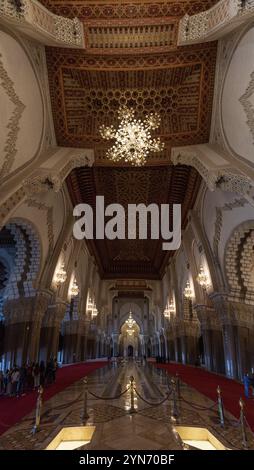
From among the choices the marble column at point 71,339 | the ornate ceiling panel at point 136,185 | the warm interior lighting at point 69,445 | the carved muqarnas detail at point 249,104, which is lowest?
the warm interior lighting at point 69,445

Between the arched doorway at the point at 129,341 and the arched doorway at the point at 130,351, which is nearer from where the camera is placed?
the arched doorway at the point at 129,341

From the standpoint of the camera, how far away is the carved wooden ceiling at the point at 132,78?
5.48 meters

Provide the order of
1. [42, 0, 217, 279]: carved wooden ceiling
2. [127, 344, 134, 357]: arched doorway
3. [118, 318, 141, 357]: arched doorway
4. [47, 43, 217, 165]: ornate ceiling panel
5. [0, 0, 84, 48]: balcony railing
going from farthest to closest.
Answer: [127, 344, 134, 357]: arched doorway < [118, 318, 141, 357]: arched doorway < [47, 43, 217, 165]: ornate ceiling panel < [42, 0, 217, 279]: carved wooden ceiling < [0, 0, 84, 48]: balcony railing

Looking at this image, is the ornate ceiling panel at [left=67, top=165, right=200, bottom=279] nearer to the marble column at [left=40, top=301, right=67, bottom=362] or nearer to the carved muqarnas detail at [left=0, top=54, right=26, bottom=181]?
the carved muqarnas detail at [left=0, top=54, right=26, bottom=181]

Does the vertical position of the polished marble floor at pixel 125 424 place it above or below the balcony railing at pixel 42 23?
below

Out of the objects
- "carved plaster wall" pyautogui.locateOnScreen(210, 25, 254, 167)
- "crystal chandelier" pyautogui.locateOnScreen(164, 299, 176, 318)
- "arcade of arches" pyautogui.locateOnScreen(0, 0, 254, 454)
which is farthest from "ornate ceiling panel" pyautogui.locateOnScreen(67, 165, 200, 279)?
"crystal chandelier" pyautogui.locateOnScreen(164, 299, 176, 318)

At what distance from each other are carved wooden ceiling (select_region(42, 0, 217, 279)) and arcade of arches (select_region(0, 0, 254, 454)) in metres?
0.03

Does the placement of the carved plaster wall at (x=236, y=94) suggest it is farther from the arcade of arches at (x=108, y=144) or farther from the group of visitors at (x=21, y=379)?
the group of visitors at (x=21, y=379)

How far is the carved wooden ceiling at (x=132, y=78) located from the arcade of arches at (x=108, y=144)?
0.03 m

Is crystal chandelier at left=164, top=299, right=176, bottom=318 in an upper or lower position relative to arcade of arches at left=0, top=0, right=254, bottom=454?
lower

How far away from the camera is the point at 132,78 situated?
6602 millimetres

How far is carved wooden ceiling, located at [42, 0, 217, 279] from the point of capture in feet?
18.0

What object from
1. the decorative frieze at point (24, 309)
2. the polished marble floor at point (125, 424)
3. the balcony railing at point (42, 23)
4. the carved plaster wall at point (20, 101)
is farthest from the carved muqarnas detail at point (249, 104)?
the decorative frieze at point (24, 309)

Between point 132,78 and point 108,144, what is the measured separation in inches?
75.4
